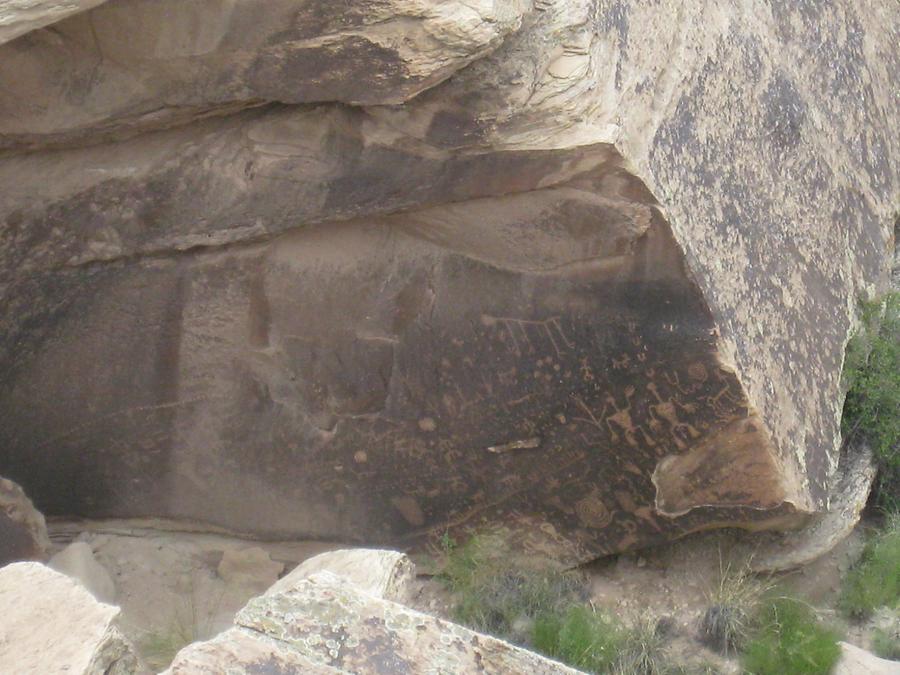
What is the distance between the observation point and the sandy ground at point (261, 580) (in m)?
3.61

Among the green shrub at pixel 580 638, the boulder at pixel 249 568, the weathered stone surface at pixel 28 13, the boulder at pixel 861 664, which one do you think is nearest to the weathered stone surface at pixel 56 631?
the weathered stone surface at pixel 28 13

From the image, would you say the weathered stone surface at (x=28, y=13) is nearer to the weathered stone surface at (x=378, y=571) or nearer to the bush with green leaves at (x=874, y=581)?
the weathered stone surface at (x=378, y=571)

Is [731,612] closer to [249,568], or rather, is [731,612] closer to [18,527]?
[249,568]

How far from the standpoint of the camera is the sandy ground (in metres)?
3.61

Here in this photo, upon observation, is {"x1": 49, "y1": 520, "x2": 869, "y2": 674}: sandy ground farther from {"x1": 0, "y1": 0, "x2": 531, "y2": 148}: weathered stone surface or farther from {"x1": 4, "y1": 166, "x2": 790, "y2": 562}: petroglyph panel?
{"x1": 0, "y1": 0, "x2": 531, "y2": 148}: weathered stone surface

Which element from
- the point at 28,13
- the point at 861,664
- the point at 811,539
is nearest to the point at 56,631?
the point at 28,13

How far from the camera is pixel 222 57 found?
9.73 feet

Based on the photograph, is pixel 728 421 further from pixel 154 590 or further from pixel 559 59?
pixel 154 590

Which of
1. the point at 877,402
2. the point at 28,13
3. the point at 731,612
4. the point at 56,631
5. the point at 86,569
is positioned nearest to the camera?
the point at 56,631

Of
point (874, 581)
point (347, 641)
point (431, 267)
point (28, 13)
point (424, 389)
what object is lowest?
point (874, 581)

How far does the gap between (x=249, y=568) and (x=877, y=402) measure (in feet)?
7.34

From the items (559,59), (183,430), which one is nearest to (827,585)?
(559,59)

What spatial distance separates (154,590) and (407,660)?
2.64 meters

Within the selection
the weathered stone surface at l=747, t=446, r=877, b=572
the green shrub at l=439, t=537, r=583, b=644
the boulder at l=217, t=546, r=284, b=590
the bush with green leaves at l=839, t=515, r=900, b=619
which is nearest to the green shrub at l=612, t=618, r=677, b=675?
the green shrub at l=439, t=537, r=583, b=644
